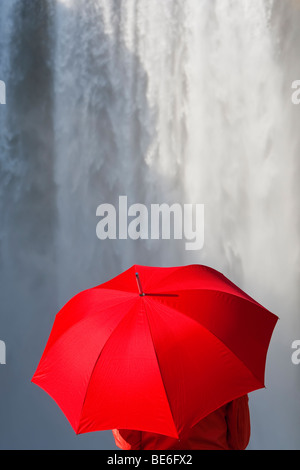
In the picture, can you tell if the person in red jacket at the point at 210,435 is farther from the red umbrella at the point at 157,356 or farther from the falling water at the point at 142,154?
the falling water at the point at 142,154

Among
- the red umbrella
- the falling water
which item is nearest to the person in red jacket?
the red umbrella

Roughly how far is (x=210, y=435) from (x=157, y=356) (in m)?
0.49

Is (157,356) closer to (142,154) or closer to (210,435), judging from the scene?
(210,435)

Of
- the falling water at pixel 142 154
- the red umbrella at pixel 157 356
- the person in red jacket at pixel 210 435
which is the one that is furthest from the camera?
the falling water at pixel 142 154

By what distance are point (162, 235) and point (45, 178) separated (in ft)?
7.99

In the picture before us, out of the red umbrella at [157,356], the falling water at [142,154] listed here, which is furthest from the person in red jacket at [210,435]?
the falling water at [142,154]

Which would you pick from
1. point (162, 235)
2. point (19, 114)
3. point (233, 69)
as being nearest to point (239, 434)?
point (162, 235)

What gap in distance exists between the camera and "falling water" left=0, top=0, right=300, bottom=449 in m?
8.64

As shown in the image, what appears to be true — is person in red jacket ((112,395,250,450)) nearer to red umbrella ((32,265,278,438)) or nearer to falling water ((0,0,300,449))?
red umbrella ((32,265,278,438))

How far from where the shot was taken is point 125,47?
8.99 meters

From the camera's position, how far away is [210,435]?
2338 millimetres

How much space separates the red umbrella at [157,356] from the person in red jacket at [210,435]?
20cm

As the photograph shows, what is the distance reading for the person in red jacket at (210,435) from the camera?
231 cm

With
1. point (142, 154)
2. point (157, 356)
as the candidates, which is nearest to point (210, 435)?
point (157, 356)
